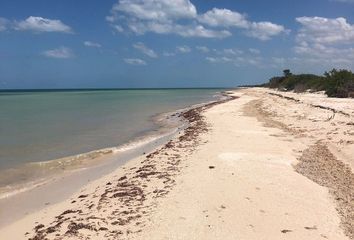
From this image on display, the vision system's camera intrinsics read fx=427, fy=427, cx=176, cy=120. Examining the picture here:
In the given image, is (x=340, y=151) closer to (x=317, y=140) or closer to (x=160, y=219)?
(x=317, y=140)

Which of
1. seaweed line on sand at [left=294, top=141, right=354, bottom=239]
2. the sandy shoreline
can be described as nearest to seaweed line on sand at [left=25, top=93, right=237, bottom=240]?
the sandy shoreline

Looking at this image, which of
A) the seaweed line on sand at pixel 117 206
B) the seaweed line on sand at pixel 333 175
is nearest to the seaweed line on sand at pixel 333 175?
the seaweed line on sand at pixel 333 175

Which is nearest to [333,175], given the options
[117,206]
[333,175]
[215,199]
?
[333,175]

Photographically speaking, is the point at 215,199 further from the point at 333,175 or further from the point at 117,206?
the point at 333,175

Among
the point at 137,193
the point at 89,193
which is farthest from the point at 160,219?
the point at 89,193

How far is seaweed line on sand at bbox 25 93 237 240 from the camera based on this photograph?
6.63m

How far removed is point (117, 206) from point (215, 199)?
1833 mm

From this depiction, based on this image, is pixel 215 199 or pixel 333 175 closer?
pixel 215 199

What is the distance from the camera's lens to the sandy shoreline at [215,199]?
655cm

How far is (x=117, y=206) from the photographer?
7.90 m

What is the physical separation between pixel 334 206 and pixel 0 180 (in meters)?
8.34

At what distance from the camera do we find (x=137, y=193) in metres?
8.78

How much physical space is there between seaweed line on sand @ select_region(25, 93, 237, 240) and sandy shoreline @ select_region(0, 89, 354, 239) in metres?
0.02

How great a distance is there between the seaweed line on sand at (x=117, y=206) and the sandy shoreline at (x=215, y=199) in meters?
0.02
